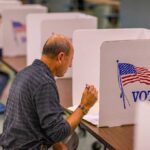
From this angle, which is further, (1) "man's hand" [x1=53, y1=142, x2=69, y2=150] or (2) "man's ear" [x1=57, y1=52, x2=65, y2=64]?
(1) "man's hand" [x1=53, y1=142, x2=69, y2=150]

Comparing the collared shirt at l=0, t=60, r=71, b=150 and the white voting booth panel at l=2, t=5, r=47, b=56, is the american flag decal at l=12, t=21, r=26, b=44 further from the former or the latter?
the collared shirt at l=0, t=60, r=71, b=150

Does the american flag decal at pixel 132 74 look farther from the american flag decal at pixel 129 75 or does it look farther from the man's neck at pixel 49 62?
the man's neck at pixel 49 62

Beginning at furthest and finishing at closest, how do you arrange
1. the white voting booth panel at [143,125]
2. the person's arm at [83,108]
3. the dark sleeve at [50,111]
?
the person's arm at [83,108], the dark sleeve at [50,111], the white voting booth panel at [143,125]

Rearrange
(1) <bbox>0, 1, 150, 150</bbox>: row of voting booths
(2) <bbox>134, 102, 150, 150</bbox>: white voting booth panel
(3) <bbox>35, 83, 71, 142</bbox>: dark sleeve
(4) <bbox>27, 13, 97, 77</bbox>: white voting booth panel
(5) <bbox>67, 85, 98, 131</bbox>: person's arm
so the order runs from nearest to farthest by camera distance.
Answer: (2) <bbox>134, 102, 150, 150</bbox>: white voting booth panel < (3) <bbox>35, 83, 71, 142</bbox>: dark sleeve < (5) <bbox>67, 85, 98, 131</bbox>: person's arm < (1) <bbox>0, 1, 150, 150</bbox>: row of voting booths < (4) <bbox>27, 13, 97, 77</bbox>: white voting booth panel

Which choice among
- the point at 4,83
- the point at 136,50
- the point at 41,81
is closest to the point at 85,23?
the point at 4,83

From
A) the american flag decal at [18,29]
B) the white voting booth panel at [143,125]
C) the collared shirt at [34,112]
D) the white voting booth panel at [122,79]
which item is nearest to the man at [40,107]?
the collared shirt at [34,112]

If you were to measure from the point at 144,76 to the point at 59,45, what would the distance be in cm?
50

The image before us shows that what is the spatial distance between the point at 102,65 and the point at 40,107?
1.35ft

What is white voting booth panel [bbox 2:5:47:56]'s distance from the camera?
3.69 metres

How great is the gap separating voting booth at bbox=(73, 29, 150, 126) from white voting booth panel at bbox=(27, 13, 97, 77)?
0.59 metres

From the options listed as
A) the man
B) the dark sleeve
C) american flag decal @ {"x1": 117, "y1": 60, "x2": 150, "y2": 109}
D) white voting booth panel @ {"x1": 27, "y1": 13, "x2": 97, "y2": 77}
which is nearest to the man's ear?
the man

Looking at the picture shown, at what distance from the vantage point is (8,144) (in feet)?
6.07

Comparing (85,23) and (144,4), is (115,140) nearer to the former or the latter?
(85,23)

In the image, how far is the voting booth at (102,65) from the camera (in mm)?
1994
